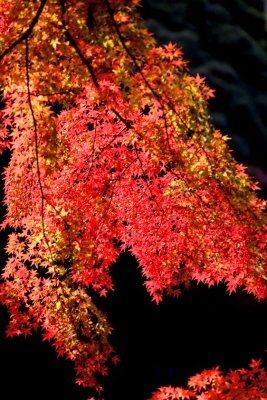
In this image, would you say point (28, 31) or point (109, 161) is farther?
point (109, 161)

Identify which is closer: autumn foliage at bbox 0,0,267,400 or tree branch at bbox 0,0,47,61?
tree branch at bbox 0,0,47,61

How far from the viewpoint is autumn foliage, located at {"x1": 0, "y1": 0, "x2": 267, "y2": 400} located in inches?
127

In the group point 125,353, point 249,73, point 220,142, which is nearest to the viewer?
point 220,142

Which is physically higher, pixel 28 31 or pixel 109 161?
pixel 109 161

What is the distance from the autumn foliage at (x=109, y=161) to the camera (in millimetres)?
3217

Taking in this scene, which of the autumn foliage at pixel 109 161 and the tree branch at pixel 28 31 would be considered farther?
the autumn foliage at pixel 109 161

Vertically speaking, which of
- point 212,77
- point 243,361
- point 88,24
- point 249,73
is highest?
point 249,73

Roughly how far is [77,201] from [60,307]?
132 centimetres

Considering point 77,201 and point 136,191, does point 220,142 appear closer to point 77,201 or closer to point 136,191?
point 136,191

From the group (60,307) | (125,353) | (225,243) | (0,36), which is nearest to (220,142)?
(225,243)

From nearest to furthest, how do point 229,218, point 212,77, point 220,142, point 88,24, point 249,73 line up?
1. point 88,24
2. point 220,142
3. point 229,218
4. point 212,77
5. point 249,73

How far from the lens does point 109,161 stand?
5.08m

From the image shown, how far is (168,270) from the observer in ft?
17.1

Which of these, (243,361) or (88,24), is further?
(243,361)
